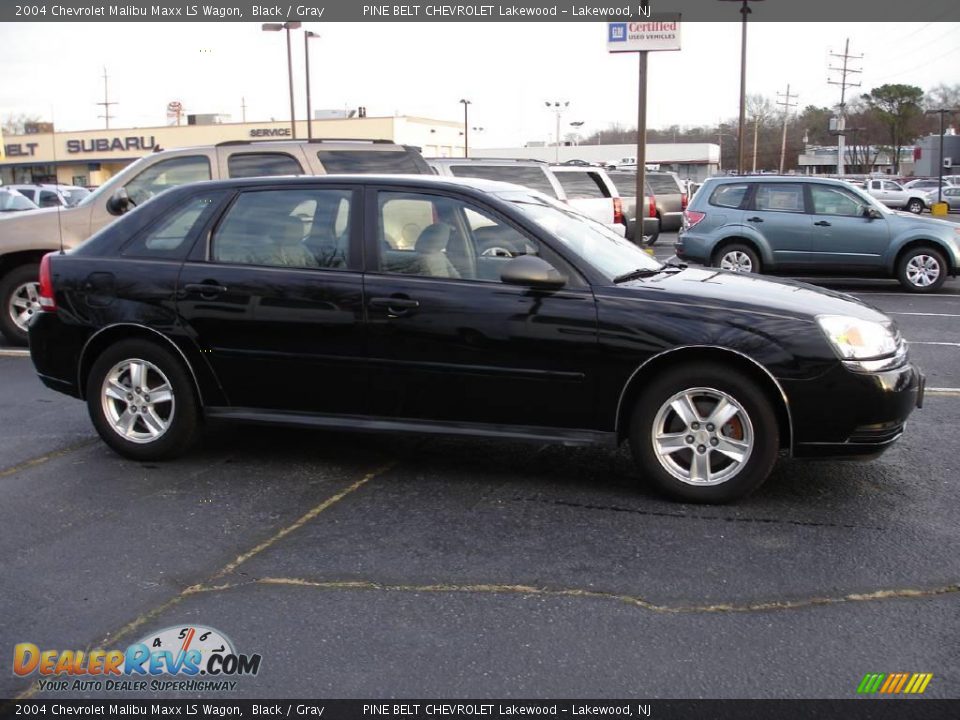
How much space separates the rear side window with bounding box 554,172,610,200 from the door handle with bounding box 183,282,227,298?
12.0 m

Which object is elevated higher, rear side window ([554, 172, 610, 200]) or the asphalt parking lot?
Result: rear side window ([554, 172, 610, 200])

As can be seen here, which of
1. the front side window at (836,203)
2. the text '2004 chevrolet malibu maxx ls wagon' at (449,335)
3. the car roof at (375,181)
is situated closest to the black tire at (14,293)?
the text '2004 chevrolet malibu maxx ls wagon' at (449,335)

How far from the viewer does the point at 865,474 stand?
5.12 m

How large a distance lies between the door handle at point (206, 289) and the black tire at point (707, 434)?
94.3 inches

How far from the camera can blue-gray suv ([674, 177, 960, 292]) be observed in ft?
A: 45.1

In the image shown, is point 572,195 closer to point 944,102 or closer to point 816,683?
point 816,683

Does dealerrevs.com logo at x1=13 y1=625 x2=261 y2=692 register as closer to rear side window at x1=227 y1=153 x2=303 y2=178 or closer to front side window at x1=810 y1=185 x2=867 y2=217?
rear side window at x1=227 y1=153 x2=303 y2=178

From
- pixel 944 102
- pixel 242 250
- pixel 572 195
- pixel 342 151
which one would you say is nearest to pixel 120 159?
pixel 572 195

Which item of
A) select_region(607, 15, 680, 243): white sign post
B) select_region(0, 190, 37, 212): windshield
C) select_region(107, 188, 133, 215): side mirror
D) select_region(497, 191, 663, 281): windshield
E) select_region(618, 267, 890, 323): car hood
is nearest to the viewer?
select_region(618, 267, 890, 323): car hood

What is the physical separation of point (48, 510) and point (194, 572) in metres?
1.28

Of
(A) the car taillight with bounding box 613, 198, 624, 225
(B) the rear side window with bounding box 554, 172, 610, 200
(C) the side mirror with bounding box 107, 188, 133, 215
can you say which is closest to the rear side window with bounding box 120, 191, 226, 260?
(C) the side mirror with bounding box 107, 188, 133, 215

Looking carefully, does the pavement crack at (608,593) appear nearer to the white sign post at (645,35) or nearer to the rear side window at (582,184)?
the white sign post at (645,35)
